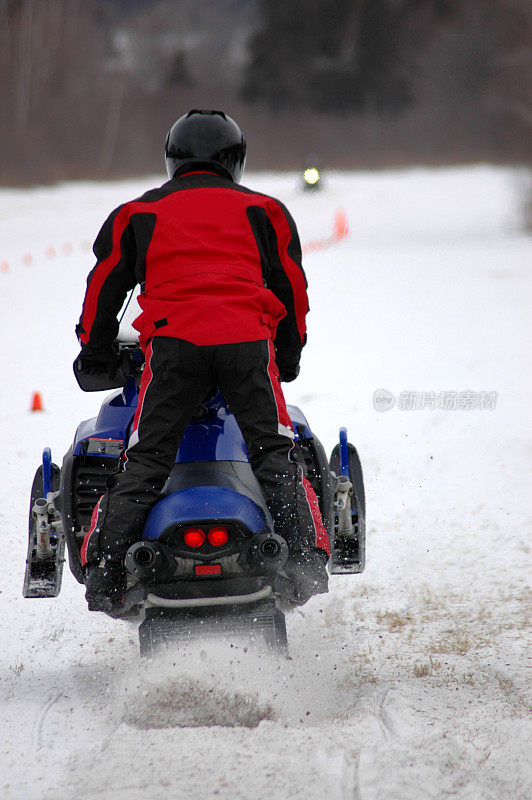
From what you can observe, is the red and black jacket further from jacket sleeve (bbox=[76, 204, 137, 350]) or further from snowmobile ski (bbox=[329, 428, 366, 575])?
snowmobile ski (bbox=[329, 428, 366, 575])

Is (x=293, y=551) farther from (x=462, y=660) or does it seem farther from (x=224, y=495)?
(x=462, y=660)

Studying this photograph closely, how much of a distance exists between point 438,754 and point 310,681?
0.69m

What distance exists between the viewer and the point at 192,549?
2.83 m

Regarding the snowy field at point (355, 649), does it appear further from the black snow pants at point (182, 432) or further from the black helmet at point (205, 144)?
the black helmet at point (205, 144)

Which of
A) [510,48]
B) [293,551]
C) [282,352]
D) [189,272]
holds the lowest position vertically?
[293,551]

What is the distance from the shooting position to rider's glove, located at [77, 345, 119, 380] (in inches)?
135

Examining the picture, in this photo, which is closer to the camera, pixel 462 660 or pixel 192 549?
pixel 192 549

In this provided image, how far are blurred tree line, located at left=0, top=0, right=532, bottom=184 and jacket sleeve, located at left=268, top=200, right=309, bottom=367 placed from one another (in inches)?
1101

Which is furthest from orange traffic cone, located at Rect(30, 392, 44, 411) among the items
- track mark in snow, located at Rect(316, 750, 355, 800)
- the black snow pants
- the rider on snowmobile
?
track mark in snow, located at Rect(316, 750, 355, 800)

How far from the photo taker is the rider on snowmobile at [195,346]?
2.91 meters

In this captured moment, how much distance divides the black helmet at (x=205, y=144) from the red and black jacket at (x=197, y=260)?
110 millimetres

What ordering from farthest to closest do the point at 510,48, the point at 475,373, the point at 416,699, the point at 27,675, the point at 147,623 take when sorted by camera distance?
the point at 510,48, the point at 475,373, the point at 27,675, the point at 416,699, the point at 147,623

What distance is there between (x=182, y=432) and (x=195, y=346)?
11.6 inches

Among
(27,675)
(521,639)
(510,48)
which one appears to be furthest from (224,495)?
(510,48)
